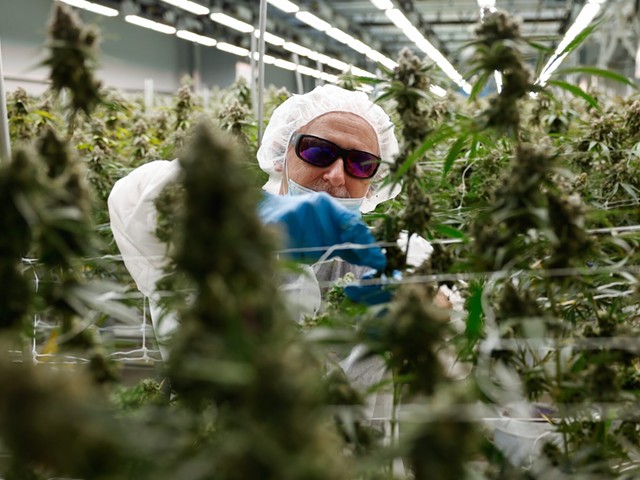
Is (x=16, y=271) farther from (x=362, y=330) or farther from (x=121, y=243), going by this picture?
(x=121, y=243)

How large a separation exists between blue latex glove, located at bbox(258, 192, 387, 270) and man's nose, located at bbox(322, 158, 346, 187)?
18.2 inches

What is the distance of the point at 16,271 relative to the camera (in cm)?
57

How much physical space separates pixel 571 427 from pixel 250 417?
48 cm

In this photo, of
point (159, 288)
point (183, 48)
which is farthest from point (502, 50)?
point (183, 48)

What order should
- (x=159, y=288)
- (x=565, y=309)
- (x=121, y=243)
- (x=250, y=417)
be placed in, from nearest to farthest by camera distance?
(x=250, y=417)
(x=159, y=288)
(x=565, y=309)
(x=121, y=243)

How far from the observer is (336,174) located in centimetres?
132

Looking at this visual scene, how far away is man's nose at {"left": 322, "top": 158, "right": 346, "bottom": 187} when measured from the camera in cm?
131

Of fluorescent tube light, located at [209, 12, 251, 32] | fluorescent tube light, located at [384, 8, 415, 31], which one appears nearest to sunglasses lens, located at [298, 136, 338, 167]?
fluorescent tube light, located at [384, 8, 415, 31]

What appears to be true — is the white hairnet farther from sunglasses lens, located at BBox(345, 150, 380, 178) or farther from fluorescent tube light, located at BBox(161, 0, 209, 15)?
fluorescent tube light, located at BBox(161, 0, 209, 15)

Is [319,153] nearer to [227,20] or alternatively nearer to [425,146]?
[425,146]

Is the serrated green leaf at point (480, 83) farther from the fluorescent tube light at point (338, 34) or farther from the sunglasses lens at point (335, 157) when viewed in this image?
the fluorescent tube light at point (338, 34)

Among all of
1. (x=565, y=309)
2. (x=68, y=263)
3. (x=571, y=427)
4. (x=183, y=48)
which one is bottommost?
(x=571, y=427)

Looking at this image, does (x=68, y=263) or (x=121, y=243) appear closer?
(x=68, y=263)

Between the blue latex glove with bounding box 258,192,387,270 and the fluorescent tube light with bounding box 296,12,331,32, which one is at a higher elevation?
the fluorescent tube light with bounding box 296,12,331,32
